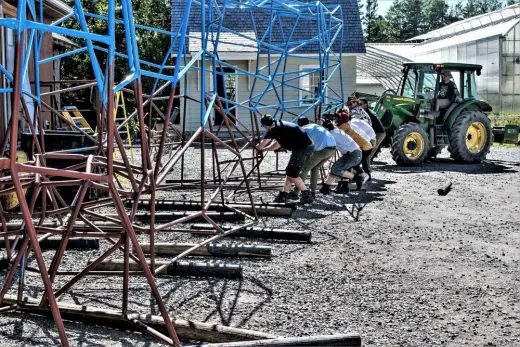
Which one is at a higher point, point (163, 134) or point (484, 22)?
point (484, 22)

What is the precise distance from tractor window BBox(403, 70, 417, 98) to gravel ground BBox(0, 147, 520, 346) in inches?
314

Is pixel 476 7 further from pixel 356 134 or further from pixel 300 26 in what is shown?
pixel 356 134

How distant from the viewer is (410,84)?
17.7 metres

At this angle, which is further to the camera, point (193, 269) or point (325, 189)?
point (325, 189)

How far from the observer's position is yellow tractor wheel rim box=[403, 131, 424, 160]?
16188 mm

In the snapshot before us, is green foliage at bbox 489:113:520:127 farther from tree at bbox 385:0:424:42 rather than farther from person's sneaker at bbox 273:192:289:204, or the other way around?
Answer: tree at bbox 385:0:424:42

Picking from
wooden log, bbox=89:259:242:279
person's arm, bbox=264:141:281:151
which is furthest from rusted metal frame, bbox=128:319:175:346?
person's arm, bbox=264:141:281:151

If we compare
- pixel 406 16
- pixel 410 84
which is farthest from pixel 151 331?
pixel 406 16

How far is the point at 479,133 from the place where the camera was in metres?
17.5

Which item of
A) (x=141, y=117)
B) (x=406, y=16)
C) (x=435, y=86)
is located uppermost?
(x=406, y=16)

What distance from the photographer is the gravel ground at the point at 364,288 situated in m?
4.88

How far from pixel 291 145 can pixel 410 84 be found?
26.4 feet

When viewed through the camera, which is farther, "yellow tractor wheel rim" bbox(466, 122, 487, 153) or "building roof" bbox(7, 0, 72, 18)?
"yellow tractor wheel rim" bbox(466, 122, 487, 153)

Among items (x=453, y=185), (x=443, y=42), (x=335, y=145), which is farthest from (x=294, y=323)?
(x=443, y=42)
